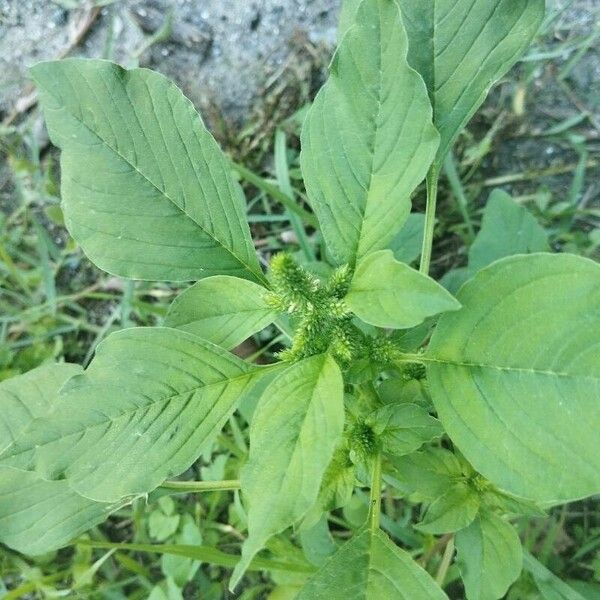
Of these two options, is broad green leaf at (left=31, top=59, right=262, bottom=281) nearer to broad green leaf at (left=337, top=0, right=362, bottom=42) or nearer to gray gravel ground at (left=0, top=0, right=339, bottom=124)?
broad green leaf at (left=337, top=0, right=362, bottom=42)

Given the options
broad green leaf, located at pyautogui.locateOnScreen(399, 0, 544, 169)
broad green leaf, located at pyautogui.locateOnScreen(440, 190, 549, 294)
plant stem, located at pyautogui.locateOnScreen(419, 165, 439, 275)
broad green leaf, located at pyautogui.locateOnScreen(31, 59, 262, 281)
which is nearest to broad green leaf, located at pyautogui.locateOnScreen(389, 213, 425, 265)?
broad green leaf, located at pyautogui.locateOnScreen(440, 190, 549, 294)

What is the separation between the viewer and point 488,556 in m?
1.29

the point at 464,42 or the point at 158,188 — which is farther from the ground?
the point at 464,42

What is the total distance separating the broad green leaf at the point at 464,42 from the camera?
3.91 ft

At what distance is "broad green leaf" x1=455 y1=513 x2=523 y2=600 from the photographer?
1.28 meters

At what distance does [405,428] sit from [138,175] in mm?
623

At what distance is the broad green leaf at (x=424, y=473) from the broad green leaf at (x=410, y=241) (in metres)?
0.49

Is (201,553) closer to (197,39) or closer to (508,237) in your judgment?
(508,237)

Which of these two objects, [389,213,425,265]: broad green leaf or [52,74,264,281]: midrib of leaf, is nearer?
[52,74,264,281]: midrib of leaf

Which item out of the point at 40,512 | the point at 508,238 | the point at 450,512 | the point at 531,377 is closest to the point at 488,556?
the point at 450,512

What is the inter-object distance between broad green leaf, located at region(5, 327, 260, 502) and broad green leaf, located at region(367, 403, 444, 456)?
28 centimetres

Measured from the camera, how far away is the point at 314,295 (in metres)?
1.04

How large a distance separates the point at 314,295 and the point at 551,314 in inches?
13.5

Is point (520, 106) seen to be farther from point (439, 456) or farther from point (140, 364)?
point (140, 364)
